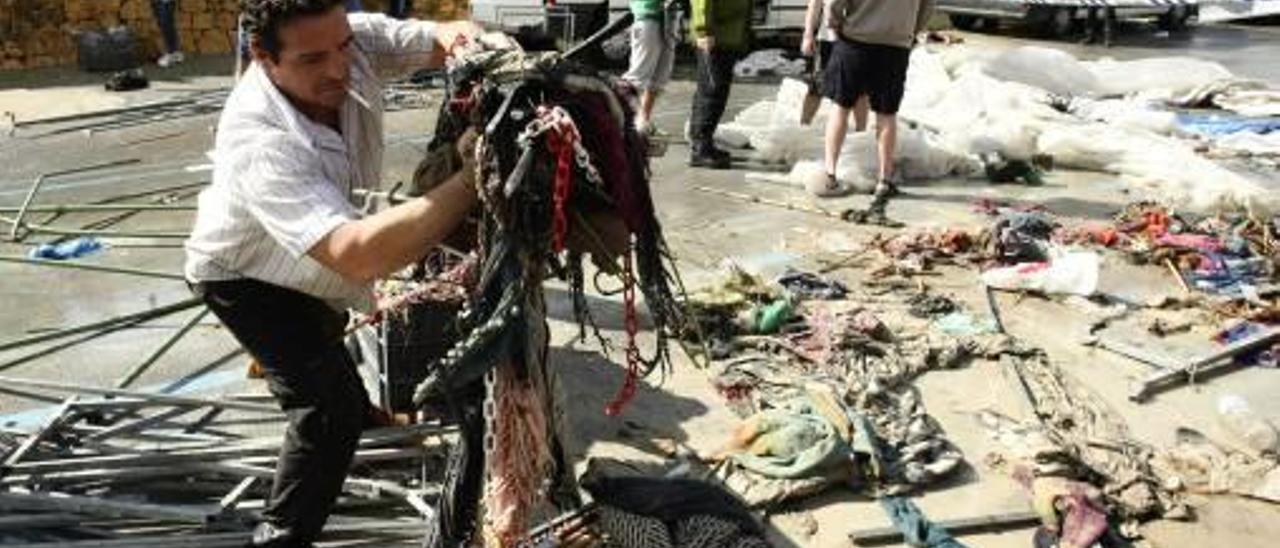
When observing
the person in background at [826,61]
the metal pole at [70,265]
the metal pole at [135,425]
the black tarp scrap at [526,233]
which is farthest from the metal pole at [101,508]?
the person in background at [826,61]

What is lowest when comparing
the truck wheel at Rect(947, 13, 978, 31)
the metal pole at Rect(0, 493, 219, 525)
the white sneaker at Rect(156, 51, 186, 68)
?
the metal pole at Rect(0, 493, 219, 525)

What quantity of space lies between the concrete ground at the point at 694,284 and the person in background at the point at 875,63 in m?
0.49

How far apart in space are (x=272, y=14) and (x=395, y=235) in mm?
660

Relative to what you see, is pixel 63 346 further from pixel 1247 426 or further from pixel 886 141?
pixel 1247 426

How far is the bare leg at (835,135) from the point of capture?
7.87 meters

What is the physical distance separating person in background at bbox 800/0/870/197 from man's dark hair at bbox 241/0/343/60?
17.8ft

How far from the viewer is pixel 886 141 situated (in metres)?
7.82

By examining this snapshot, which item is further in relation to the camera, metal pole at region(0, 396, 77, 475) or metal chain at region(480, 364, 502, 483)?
metal pole at region(0, 396, 77, 475)

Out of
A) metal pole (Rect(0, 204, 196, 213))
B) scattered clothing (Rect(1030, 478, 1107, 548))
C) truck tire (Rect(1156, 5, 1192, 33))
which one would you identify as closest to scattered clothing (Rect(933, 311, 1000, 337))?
scattered clothing (Rect(1030, 478, 1107, 548))

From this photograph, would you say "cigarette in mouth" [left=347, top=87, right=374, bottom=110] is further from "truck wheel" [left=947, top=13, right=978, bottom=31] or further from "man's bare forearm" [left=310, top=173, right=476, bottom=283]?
"truck wheel" [left=947, top=13, right=978, bottom=31]

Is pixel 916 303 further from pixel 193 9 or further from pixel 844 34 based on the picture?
pixel 193 9

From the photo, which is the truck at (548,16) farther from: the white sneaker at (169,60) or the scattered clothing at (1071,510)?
the scattered clothing at (1071,510)

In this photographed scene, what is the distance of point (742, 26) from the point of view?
8594mm

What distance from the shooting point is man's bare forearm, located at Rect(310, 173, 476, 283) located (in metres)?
2.54
